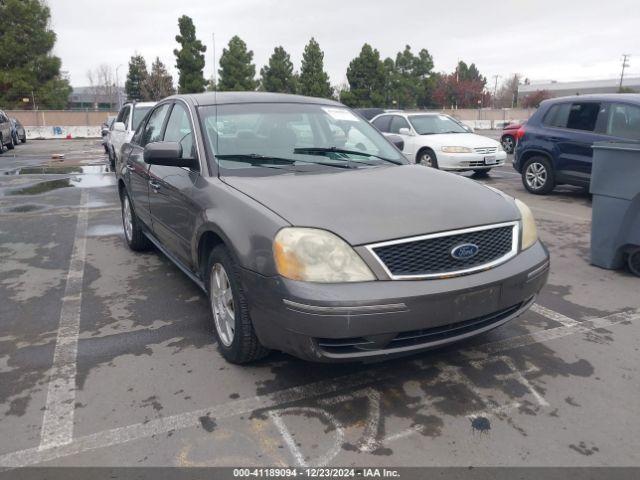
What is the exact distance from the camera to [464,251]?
2.85m

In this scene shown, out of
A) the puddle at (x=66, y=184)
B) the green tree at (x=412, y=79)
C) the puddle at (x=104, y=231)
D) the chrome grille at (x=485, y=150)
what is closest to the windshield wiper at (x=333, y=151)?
the puddle at (x=104, y=231)

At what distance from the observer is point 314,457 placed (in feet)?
8.15

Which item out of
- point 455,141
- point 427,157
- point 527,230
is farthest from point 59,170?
point 527,230

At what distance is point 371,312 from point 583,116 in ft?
25.1

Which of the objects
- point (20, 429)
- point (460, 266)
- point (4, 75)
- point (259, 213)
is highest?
point (4, 75)

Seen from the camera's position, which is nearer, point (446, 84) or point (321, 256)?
point (321, 256)

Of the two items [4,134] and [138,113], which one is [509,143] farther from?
[4,134]

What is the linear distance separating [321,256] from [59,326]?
7.92 ft

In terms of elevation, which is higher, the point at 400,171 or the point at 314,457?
the point at 400,171

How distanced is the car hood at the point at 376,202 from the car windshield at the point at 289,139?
26 centimetres

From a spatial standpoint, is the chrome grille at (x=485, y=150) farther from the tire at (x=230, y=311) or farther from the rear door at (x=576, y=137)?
the tire at (x=230, y=311)

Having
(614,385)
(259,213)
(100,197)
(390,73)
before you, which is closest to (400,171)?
(259,213)

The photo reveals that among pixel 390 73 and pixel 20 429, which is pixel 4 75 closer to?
pixel 390 73

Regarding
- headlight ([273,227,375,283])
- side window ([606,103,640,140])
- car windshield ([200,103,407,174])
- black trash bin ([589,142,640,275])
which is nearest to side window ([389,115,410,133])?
side window ([606,103,640,140])
